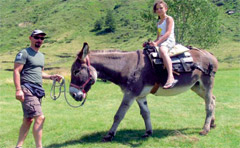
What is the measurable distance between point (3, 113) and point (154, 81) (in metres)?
7.06

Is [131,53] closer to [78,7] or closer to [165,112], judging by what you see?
[165,112]

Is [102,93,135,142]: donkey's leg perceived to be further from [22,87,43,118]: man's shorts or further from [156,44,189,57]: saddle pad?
[22,87,43,118]: man's shorts

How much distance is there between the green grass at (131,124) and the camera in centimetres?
641

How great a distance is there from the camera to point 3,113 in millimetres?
10250

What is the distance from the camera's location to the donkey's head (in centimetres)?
582

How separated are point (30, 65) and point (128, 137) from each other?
3.25m

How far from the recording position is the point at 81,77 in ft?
19.1

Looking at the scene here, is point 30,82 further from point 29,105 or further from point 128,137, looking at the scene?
point 128,137

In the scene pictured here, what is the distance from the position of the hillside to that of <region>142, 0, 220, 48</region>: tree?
989 centimetres

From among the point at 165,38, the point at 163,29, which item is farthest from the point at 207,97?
the point at 163,29

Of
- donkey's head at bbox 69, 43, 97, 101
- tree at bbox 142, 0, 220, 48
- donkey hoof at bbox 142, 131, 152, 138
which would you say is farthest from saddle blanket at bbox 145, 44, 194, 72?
tree at bbox 142, 0, 220, 48

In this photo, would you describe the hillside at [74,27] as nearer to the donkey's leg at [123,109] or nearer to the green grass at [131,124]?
the green grass at [131,124]

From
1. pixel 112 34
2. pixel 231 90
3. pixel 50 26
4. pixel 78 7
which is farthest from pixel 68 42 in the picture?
pixel 231 90

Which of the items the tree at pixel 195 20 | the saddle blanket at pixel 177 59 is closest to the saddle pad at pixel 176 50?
the saddle blanket at pixel 177 59
